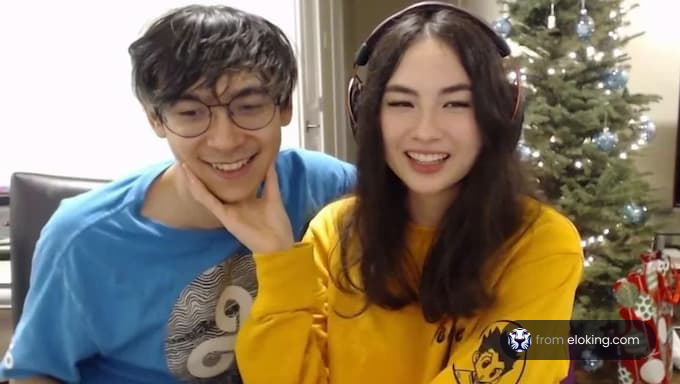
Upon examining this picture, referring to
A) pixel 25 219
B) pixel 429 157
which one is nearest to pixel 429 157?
pixel 429 157

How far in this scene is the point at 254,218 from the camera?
3.49ft

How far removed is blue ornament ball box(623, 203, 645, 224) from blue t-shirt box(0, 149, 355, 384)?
5.80 ft

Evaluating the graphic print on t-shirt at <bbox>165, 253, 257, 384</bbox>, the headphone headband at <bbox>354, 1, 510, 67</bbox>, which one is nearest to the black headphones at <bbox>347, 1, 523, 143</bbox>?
the headphone headband at <bbox>354, 1, 510, 67</bbox>

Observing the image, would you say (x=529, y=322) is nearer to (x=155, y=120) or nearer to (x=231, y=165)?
(x=231, y=165)

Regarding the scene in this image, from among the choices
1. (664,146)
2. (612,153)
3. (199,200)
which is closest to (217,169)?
(199,200)

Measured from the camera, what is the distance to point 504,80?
0.98 meters

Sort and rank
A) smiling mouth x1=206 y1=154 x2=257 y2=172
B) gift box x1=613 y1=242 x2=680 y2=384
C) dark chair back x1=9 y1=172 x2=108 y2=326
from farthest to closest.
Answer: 1. gift box x1=613 y1=242 x2=680 y2=384
2. dark chair back x1=9 y1=172 x2=108 y2=326
3. smiling mouth x1=206 y1=154 x2=257 y2=172

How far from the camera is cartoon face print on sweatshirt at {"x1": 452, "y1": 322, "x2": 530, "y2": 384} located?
934mm

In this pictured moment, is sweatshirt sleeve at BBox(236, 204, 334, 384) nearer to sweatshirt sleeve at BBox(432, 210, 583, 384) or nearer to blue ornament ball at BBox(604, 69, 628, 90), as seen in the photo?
sweatshirt sleeve at BBox(432, 210, 583, 384)

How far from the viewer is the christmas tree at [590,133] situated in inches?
95.3

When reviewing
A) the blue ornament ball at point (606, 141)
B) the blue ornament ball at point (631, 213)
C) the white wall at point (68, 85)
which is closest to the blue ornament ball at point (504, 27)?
the blue ornament ball at point (606, 141)

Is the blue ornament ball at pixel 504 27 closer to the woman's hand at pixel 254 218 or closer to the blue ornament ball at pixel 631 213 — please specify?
the blue ornament ball at pixel 631 213

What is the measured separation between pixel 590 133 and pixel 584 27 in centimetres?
39

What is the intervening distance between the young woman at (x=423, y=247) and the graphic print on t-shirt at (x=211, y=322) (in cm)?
7
